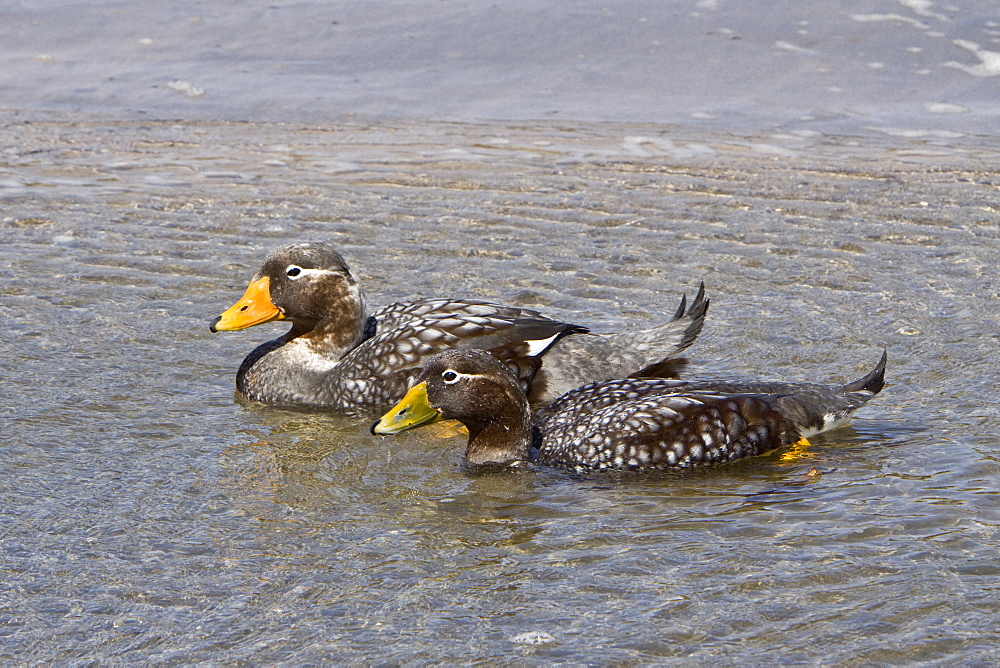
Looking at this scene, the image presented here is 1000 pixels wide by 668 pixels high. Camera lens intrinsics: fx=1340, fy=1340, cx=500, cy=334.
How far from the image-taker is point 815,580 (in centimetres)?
515

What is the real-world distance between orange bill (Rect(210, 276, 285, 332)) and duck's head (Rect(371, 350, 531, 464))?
1650mm

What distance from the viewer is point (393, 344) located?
791 centimetres

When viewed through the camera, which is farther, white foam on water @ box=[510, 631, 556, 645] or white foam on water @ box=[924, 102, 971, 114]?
white foam on water @ box=[924, 102, 971, 114]

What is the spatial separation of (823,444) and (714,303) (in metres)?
2.28

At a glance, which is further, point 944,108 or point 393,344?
point 944,108

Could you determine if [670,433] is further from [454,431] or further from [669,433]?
[454,431]

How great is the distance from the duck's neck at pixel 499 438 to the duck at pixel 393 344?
1.01 metres

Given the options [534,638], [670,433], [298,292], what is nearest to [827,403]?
[670,433]

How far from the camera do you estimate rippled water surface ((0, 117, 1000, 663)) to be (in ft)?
16.0

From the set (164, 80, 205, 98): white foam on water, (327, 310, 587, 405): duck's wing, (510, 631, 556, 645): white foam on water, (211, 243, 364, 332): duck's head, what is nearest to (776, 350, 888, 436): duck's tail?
(327, 310, 587, 405): duck's wing

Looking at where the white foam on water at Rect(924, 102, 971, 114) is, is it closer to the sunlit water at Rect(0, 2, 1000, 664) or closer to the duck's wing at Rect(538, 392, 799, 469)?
the sunlit water at Rect(0, 2, 1000, 664)

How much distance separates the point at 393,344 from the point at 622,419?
1.81 m

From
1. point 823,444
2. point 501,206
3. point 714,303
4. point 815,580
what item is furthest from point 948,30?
point 815,580

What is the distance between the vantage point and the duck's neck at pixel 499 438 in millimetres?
6590
